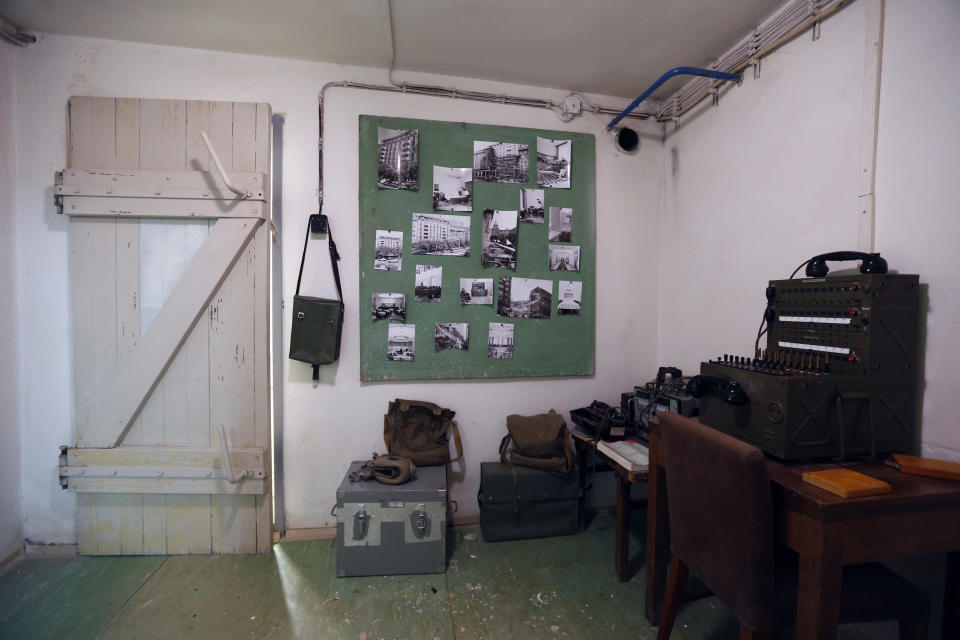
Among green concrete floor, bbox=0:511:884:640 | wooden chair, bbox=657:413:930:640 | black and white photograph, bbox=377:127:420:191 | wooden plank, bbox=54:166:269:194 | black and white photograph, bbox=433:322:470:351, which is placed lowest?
green concrete floor, bbox=0:511:884:640

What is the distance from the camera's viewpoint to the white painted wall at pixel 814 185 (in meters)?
1.18

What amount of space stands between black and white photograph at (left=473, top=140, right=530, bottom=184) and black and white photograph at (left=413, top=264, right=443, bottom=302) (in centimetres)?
64

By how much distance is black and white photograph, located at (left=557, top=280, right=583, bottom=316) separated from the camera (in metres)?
2.37

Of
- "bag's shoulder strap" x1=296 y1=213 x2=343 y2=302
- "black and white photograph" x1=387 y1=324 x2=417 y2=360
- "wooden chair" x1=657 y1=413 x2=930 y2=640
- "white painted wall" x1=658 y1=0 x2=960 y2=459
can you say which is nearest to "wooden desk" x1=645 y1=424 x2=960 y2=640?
"wooden chair" x1=657 y1=413 x2=930 y2=640

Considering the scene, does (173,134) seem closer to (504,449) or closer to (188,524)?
(188,524)

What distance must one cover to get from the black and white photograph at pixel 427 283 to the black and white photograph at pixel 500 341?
0.41 m

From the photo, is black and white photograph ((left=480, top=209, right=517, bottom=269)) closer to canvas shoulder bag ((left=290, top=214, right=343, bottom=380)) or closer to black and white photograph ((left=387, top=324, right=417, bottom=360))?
black and white photograph ((left=387, top=324, right=417, bottom=360))

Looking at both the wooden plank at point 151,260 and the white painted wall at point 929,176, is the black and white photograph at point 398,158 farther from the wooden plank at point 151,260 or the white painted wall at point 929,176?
the white painted wall at point 929,176

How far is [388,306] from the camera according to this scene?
2180 mm

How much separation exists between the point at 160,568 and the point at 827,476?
288cm

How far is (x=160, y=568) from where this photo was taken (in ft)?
6.11

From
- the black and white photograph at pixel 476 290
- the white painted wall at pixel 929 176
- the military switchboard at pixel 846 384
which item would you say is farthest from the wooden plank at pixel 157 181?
the white painted wall at pixel 929 176

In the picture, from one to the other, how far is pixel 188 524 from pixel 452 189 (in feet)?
7.90

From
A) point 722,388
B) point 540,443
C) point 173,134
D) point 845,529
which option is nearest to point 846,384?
point 722,388
